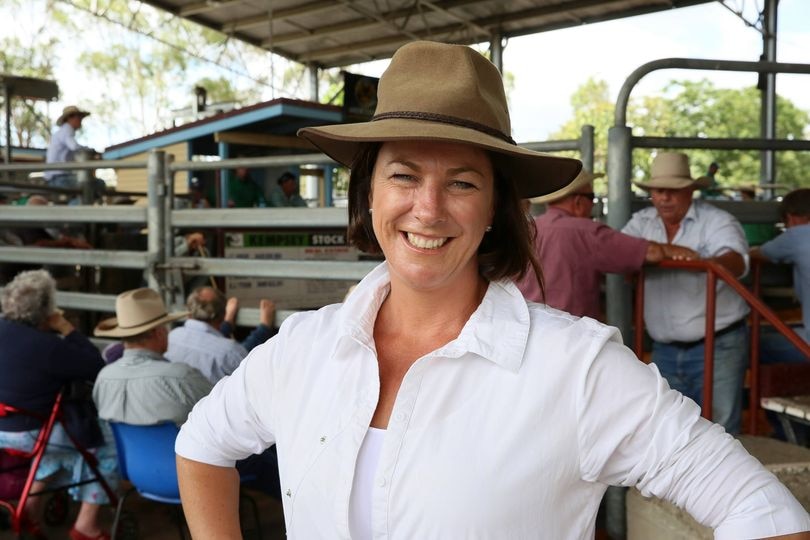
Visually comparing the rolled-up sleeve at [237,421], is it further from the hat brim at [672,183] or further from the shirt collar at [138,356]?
the hat brim at [672,183]

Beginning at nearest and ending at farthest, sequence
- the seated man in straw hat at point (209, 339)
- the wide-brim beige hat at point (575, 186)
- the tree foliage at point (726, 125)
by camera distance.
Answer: the wide-brim beige hat at point (575, 186)
the seated man in straw hat at point (209, 339)
the tree foliage at point (726, 125)

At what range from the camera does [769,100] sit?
40.8 feet

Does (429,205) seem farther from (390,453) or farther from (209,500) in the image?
(209,500)

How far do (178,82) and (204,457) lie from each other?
37150 mm

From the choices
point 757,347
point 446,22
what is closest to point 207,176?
point 757,347

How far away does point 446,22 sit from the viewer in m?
15.7

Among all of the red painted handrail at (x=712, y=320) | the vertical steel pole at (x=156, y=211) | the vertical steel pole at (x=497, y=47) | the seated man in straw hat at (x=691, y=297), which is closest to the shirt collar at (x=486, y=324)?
the red painted handrail at (x=712, y=320)

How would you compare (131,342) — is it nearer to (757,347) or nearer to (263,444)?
(263,444)

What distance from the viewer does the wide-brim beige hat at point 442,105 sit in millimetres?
1398

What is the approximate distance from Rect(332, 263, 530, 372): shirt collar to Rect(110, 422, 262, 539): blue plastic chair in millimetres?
2124

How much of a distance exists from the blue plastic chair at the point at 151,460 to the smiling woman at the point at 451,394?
184cm

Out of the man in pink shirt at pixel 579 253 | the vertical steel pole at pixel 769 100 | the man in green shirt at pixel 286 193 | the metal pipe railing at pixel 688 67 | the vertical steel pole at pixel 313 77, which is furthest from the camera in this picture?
the vertical steel pole at pixel 313 77

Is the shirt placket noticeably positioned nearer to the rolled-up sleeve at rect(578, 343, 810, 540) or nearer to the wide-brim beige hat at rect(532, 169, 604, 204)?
the rolled-up sleeve at rect(578, 343, 810, 540)

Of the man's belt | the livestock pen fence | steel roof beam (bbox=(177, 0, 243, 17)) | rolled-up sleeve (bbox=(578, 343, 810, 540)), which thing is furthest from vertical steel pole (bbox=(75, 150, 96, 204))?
steel roof beam (bbox=(177, 0, 243, 17))
